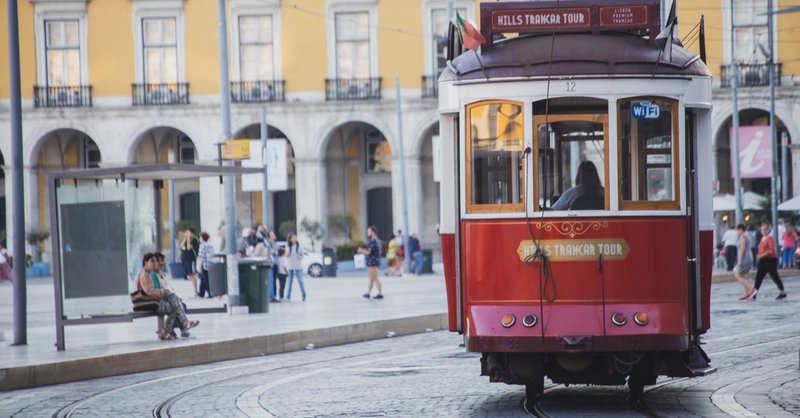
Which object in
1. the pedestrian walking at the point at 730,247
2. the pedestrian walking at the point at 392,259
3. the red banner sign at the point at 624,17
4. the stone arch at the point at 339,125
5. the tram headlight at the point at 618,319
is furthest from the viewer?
the stone arch at the point at 339,125

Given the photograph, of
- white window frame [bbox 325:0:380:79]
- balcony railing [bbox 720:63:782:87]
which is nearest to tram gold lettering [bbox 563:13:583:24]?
balcony railing [bbox 720:63:782:87]

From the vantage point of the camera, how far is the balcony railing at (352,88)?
55250 mm

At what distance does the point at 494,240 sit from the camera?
11672 mm

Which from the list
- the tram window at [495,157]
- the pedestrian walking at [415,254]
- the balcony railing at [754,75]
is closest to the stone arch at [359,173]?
the pedestrian walking at [415,254]

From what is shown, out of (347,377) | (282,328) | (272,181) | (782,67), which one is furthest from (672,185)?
(782,67)

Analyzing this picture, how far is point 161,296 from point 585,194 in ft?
31.4

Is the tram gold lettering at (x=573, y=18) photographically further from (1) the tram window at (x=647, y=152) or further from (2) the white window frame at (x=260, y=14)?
(2) the white window frame at (x=260, y=14)

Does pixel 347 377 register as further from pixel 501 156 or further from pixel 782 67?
pixel 782 67

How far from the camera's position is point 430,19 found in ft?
183

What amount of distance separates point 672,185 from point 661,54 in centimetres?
103

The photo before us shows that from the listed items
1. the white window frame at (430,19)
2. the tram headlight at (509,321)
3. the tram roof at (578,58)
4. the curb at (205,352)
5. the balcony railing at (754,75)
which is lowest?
the curb at (205,352)

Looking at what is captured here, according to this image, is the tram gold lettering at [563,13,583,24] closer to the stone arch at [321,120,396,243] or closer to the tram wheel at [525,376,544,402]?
the tram wheel at [525,376,544,402]

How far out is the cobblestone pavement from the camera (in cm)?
1238

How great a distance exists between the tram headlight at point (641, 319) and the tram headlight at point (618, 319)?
77 millimetres
